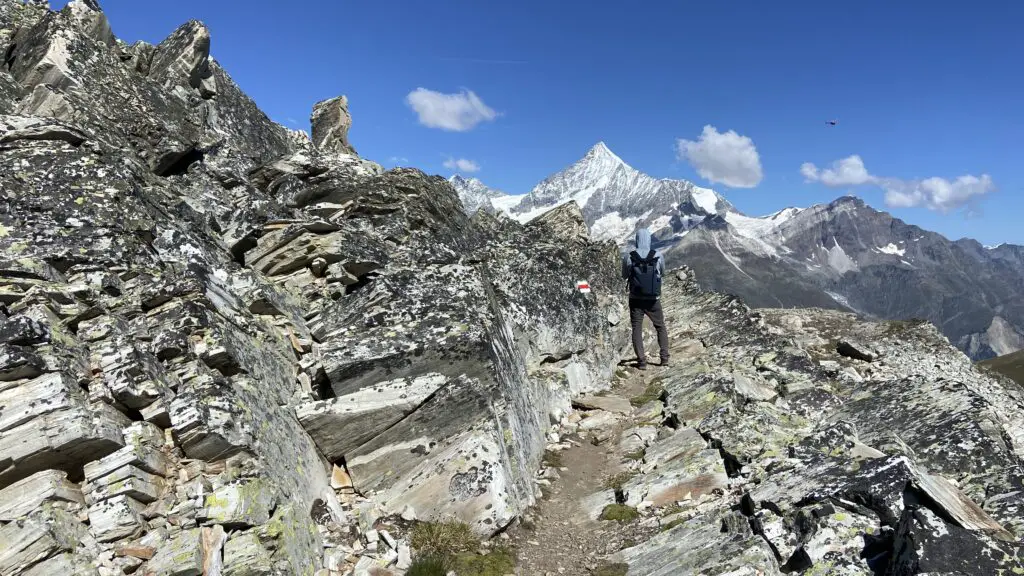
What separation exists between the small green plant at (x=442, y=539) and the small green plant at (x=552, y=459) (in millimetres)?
5247

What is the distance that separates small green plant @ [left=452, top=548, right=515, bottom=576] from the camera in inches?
434

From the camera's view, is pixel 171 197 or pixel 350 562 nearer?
pixel 350 562

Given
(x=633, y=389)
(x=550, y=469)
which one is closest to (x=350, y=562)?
A: (x=550, y=469)

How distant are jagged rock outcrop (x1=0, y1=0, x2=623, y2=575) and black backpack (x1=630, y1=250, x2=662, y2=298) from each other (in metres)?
4.16

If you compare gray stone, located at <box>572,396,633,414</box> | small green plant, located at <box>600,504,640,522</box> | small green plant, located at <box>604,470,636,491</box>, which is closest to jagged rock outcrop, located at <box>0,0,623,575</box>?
gray stone, located at <box>572,396,633,414</box>

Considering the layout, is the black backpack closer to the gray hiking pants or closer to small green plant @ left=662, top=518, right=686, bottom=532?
the gray hiking pants

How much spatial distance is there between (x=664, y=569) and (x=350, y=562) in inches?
238

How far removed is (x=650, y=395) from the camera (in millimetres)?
24266

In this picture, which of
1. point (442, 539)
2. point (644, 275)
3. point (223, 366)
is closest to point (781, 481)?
point (442, 539)

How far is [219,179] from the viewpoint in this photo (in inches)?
942

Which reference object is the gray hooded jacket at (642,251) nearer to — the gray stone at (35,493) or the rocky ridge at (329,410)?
the rocky ridge at (329,410)

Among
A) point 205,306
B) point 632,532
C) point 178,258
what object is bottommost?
point 632,532

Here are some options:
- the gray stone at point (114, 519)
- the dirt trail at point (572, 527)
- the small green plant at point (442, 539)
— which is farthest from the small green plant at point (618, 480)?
the gray stone at point (114, 519)

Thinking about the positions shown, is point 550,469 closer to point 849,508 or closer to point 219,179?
point 849,508
